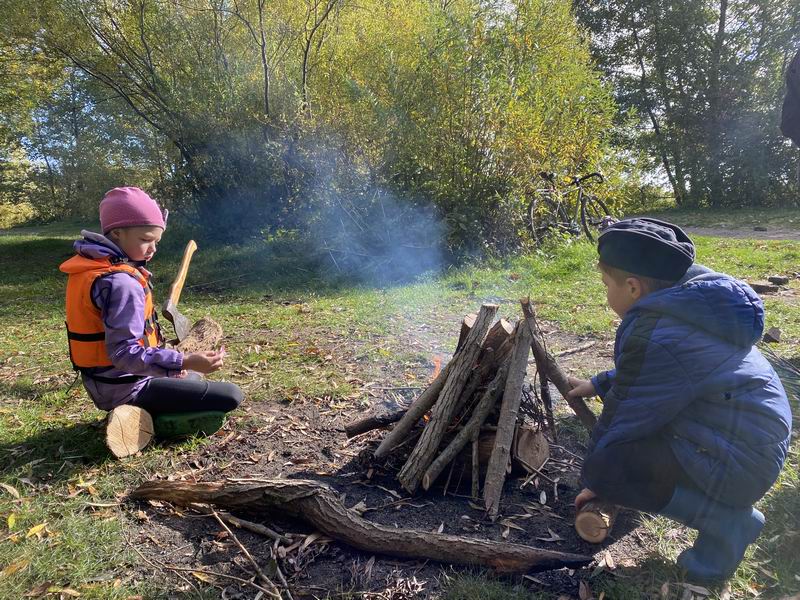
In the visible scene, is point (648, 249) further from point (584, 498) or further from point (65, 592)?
point (65, 592)

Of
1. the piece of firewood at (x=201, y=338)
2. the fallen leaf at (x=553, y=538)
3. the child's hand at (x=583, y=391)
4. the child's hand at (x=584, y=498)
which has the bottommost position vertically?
the fallen leaf at (x=553, y=538)

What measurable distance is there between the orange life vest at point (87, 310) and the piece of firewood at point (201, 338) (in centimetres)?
118

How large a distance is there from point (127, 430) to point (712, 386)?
316 cm

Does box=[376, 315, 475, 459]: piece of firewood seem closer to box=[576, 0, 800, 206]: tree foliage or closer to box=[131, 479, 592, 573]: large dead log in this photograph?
box=[131, 479, 592, 573]: large dead log

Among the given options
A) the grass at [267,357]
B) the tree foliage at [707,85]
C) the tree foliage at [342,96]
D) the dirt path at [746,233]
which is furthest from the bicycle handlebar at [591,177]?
the tree foliage at [707,85]

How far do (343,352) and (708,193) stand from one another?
1945 centimetres

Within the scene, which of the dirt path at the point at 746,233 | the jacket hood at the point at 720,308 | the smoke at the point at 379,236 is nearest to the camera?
the jacket hood at the point at 720,308

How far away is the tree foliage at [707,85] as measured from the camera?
57.6ft

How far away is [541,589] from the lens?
2162 mm

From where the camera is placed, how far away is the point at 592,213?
11.0 m

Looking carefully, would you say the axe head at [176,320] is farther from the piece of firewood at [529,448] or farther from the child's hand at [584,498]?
the child's hand at [584,498]

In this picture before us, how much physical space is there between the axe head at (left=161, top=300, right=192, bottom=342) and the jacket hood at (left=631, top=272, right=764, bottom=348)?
12.3 feet

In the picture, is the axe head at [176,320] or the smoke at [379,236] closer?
the axe head at [176,320]

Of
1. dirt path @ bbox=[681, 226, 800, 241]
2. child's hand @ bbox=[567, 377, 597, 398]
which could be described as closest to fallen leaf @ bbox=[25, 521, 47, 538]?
child's hand @ bbox=[567, 377, 597, 398]
